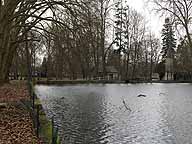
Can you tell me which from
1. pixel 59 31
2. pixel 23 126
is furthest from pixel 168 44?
pixel 23 126

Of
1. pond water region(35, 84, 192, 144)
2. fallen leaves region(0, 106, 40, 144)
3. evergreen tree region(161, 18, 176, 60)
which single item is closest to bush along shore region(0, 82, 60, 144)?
fallen leaves region(0, 106, 40, 144)

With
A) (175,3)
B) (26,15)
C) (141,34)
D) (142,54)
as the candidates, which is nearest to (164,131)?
(26,15)

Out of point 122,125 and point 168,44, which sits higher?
point 168,44

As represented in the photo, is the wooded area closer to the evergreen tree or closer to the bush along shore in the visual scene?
the bush along shore

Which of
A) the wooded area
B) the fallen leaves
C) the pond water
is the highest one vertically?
the wooded area

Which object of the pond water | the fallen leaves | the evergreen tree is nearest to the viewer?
the fallen leaves

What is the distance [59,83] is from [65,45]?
1284 inches

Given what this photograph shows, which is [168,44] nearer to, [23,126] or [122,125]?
[122,125]

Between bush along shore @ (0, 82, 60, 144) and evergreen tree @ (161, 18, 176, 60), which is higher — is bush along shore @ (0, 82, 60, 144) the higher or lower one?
the lower one

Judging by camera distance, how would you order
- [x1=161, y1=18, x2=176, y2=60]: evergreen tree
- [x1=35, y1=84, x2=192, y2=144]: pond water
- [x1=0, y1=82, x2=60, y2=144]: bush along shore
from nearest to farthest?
[x1=0, y1=82, x2=60, y2=144]: bush along shore < [x1=35, y1=84, x2=192, y2=144]: pond water < [x1=161, y1=18, x2=176, y2=60]: evergreen tree

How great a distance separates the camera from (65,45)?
56.0ft

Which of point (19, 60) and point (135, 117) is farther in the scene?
point (19, 60)

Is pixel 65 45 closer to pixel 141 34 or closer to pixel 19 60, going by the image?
pixel 19 60

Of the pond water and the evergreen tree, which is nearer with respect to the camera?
the pond water
